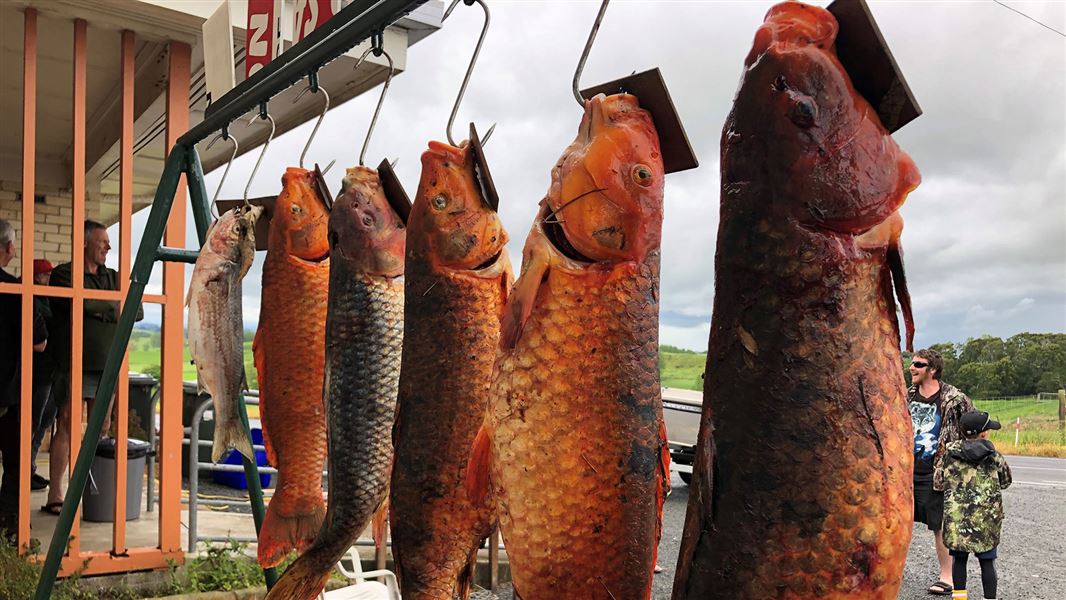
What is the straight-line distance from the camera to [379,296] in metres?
1.61

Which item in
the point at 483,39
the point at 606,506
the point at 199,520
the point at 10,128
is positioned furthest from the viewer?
the point at 10,128

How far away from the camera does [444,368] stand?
136 cm

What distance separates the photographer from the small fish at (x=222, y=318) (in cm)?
213

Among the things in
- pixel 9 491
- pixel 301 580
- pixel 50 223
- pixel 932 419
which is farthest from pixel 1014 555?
pixel 50 223

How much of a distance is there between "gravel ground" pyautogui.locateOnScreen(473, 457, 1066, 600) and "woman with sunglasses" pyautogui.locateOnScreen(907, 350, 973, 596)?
7.26 ft

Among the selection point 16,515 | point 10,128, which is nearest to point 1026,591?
point 16,515

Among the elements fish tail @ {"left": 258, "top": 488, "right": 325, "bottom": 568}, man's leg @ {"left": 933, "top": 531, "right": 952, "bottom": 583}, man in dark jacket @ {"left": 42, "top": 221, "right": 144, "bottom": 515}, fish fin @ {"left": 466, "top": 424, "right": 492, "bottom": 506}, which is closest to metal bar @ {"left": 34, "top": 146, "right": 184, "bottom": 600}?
fish tail @ {"left": 258, "top": 488, "right": 325, "bottom": 568}

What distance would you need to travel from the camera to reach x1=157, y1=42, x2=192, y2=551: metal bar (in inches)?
213

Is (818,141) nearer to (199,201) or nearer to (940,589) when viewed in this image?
(199,201)

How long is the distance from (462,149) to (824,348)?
32.1 inches

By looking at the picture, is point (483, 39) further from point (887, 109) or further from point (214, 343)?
point (214, 343)

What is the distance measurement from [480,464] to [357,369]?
1.72ft

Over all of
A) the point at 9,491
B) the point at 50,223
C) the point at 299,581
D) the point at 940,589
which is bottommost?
the point at 940,589

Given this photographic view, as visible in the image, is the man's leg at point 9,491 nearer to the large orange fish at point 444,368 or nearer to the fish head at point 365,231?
the fish head at point 365,231
